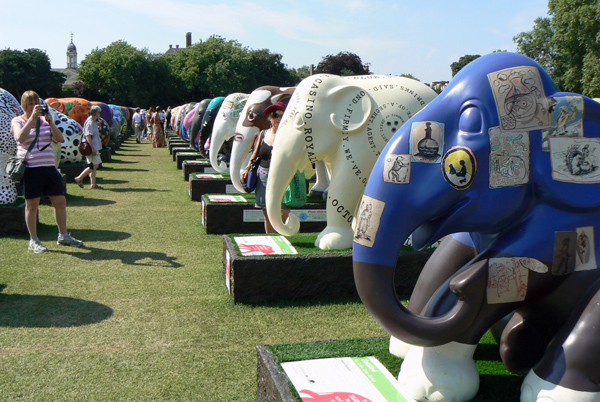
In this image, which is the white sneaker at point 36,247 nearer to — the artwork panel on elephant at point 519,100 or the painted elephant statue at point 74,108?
the artwork panel on elephant at point 519,100

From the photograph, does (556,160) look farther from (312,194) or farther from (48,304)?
(312,194)

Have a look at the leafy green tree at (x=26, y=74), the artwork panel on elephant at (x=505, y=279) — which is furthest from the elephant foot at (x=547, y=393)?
the leafy green tree at (x=26, y=74)

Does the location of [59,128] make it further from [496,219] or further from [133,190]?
[496,219]

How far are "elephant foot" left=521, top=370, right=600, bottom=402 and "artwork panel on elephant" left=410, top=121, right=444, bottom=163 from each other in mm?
852

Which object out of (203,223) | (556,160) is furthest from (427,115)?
(203,223)

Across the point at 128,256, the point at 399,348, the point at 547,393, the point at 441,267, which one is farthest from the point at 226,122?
the point at 547,393

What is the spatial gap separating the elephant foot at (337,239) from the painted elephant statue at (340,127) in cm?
28

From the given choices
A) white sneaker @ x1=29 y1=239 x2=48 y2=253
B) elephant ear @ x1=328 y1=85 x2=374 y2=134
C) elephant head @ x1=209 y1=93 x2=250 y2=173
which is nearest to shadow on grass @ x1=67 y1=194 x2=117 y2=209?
elephant head @ x1=209 y1=93 x2=250 y2=173

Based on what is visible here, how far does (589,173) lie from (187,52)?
57702 mm

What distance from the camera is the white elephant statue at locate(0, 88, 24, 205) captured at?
6.67 meters

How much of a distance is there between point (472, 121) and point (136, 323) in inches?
119

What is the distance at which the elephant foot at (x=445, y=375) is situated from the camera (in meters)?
2.14

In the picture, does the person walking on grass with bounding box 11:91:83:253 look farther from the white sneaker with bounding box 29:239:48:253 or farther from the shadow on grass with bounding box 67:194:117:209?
the shadow on grass with bounding box 67:194:117:209

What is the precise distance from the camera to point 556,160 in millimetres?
2014
